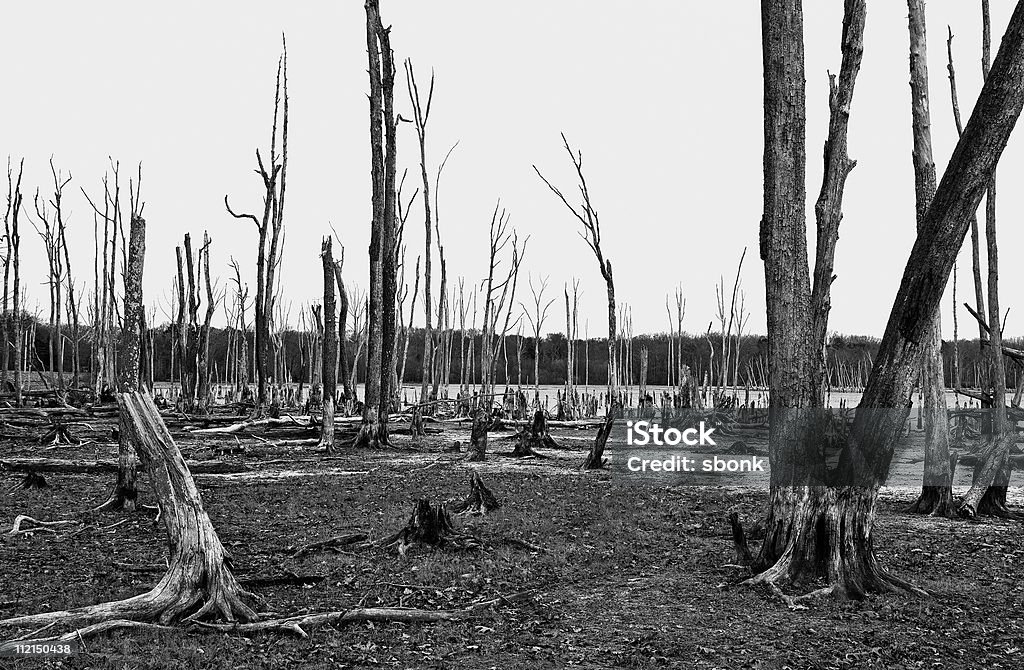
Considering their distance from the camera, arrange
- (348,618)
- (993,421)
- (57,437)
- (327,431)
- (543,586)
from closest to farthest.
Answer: (348,618) → (543,586) → (993,421) → (327,431) → (57,437)

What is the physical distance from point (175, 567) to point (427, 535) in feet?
6.96

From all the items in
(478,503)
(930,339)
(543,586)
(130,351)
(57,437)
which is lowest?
(543,586)

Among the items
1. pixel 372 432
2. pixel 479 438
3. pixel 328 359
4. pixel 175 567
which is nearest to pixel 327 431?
pixel 372 432

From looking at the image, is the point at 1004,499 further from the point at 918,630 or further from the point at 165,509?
the point at 165,509

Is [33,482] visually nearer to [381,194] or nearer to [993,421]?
[381,194]

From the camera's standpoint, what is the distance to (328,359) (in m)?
15.7

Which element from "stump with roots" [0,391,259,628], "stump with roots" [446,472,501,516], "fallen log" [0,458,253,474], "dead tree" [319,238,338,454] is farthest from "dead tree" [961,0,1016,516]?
"dead tree" [319,238,338,454]

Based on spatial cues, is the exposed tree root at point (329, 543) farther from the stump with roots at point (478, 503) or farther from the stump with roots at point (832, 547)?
the stump with roots at point (832, 547)

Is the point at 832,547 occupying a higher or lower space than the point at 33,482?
higher

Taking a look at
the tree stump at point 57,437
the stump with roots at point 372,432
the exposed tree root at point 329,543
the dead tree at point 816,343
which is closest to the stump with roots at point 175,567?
the exposed tree root at point 329,543

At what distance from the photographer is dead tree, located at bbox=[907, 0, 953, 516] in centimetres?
807

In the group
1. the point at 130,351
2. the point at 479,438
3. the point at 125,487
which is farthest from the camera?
the point at 479,438

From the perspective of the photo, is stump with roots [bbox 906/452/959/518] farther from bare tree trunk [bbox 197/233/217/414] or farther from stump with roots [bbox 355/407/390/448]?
bare tree trunk [bbox 197/233/217/414]

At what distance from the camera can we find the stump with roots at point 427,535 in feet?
20.8
